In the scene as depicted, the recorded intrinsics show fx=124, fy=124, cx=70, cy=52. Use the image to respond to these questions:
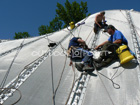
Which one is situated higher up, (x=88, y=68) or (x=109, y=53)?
(x=109, y=53)

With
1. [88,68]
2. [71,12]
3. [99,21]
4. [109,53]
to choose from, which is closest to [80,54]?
[88,68]

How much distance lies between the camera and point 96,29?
5.17m

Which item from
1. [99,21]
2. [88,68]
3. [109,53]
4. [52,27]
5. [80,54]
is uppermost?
[52,27]

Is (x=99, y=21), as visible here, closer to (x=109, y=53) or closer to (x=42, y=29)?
(x=109, y=53)

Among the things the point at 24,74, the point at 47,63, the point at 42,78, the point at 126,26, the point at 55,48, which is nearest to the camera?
the point at 42,78

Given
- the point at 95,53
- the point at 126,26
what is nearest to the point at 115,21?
the point at 126,26

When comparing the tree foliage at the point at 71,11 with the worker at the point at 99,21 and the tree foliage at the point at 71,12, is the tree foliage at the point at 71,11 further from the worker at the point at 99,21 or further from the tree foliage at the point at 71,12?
the worker at the point at 99,21

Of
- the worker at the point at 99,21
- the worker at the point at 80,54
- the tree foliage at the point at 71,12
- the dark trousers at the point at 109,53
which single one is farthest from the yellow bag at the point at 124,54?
the tree foliage at the point at 71,12

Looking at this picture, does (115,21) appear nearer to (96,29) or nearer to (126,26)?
(126,26)

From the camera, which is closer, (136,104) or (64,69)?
(136,104)

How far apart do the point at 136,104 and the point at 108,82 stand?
1.99 ft

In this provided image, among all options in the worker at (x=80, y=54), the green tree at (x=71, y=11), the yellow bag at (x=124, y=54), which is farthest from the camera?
the green tree at (x=71, y=11)

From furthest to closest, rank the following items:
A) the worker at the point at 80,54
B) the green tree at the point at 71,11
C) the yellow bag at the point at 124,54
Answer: the green tree at the point at 71,11 → the worker at the point at 80,54 → the yellow bag at the point at 124,54

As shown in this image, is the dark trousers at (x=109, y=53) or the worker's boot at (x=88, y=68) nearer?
the worker's boot at (x=88, y=68)
